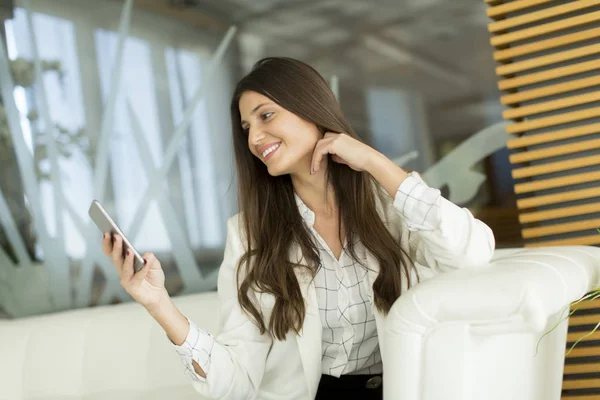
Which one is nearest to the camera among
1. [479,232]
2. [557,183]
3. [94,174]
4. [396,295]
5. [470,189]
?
[479,232]

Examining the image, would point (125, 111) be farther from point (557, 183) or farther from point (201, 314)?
point (557, 183)

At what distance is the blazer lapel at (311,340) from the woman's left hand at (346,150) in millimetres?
362

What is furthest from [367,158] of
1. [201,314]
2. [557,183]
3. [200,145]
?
[200,145]

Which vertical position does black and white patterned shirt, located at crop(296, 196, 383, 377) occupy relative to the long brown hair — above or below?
below

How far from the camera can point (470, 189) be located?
3066 millimetres

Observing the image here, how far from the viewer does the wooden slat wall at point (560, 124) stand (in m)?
2.20

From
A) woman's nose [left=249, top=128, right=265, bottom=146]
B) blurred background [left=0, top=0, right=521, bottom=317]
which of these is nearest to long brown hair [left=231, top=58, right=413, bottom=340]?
woman's nose [left=249, top=128, right=265, bottom=146]

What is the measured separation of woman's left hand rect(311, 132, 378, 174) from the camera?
1.68m

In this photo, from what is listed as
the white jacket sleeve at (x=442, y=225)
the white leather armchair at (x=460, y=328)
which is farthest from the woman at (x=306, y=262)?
the white leather armchair at (x=460, y=328)

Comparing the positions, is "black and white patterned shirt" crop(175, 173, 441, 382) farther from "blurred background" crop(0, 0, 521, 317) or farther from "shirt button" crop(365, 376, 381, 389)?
"blurred background" crop(0, 0, 521, 317)

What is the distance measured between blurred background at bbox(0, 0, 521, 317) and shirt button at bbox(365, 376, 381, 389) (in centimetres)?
152

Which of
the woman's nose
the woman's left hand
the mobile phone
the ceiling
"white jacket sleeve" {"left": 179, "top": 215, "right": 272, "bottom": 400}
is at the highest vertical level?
the ceiling

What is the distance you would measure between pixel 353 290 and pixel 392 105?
1512 mm

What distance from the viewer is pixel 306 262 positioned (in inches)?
75.5
